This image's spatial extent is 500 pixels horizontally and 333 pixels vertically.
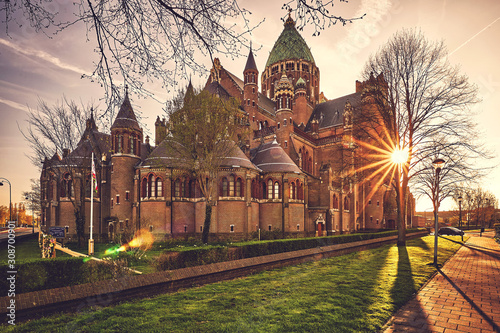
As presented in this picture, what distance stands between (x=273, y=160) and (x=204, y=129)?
15237mm

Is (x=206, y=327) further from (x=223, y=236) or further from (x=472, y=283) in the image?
(x=223, y=236)

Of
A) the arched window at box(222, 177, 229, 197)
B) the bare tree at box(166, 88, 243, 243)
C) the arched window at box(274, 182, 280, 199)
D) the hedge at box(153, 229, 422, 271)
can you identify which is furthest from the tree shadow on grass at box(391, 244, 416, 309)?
the arched window at box(274, 182, 280, 199)

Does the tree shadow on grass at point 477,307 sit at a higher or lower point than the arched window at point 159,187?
lower

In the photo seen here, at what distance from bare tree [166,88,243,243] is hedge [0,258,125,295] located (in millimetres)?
Result: 14928

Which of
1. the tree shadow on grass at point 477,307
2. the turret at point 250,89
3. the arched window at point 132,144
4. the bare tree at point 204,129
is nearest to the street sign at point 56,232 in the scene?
the bare tree at point 204,129

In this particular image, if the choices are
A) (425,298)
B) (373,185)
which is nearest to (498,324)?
(425,298)

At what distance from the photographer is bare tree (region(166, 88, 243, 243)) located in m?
23.8

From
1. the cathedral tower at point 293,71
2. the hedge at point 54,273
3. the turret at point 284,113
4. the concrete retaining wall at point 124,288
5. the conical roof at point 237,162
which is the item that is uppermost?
the cathedral tower at point 293,71

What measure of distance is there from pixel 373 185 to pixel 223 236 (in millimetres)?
32577

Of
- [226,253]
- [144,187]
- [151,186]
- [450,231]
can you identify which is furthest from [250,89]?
[226,253]

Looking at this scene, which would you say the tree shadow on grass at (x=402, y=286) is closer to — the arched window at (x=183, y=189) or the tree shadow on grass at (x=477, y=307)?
the tree shadow on grass at (x=477, y=307)

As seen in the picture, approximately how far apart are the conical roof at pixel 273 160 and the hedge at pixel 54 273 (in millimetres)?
28121

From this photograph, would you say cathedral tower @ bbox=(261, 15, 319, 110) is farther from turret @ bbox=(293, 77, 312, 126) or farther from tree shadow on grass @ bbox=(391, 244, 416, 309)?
tree shadow on grass @ bbox=(391, 244, 416, 309)

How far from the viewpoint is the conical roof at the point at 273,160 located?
36.8m
